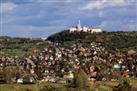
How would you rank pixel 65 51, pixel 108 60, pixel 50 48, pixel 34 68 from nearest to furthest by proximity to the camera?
pixel 34 68 → pixel 108 60 → pixel 65 51 → pixel 50 48

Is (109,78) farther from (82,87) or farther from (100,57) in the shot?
(100,57)

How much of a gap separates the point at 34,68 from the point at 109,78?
32.0 m

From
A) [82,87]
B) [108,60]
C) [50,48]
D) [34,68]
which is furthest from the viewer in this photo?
[50,48]

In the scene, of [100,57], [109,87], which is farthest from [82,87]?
[100,57]

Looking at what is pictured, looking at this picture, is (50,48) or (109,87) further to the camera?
(50,48)

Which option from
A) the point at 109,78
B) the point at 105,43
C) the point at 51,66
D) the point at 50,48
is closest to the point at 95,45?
the point at 105,43

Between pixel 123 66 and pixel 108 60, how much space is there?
9431mm

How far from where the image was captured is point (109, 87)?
89.9 m

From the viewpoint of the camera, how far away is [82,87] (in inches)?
3415

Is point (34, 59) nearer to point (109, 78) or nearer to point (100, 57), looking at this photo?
point (100, 57)

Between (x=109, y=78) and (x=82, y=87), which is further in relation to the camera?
(x=109, y=78)

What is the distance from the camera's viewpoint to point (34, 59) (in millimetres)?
152375

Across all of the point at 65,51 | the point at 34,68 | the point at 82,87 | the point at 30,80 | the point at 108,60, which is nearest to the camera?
the point at 82,87

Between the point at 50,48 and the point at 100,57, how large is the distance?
147 ft
